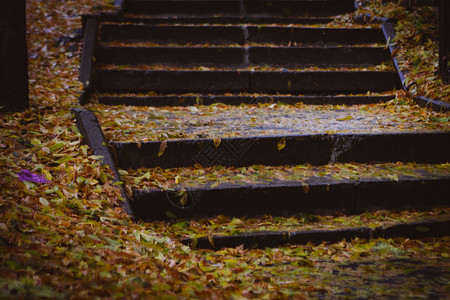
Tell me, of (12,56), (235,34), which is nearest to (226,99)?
(235,34)

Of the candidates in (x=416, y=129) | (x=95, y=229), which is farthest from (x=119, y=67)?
(x=416, y=129)

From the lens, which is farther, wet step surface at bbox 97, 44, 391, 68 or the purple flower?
wet step surface at bbox 97, 44, 391, 68

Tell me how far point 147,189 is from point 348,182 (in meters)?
1.42

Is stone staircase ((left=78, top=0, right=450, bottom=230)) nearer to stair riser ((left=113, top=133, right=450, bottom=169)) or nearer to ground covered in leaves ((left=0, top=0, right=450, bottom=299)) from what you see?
stair riser ((left=113, top=133, right=450, bottom=169))

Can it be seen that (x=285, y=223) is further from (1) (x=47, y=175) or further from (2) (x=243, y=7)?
(2) (x=243, y=7)

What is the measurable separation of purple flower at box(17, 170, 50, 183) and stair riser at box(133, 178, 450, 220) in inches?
23.5

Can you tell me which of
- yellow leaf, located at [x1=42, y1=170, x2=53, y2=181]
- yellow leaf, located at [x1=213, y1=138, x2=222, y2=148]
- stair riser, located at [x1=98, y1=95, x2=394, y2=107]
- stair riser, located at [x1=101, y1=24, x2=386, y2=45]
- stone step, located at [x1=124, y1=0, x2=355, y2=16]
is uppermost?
stone step, located at [x1=124, y1=0, x2=355, y2=16]

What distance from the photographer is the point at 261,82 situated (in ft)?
15.4

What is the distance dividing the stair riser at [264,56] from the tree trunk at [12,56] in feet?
5.72

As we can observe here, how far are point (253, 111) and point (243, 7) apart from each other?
2.82 metres

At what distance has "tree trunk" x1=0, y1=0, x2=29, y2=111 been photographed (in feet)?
10.6

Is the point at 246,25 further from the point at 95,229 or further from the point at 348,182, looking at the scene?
the point at 95,229

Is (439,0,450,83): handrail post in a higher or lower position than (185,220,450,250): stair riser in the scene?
higher

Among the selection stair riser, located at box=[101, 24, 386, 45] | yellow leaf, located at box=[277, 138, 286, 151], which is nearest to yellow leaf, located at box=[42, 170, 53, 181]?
yellow leaf, located at box=[277, 138, 286, 151]
